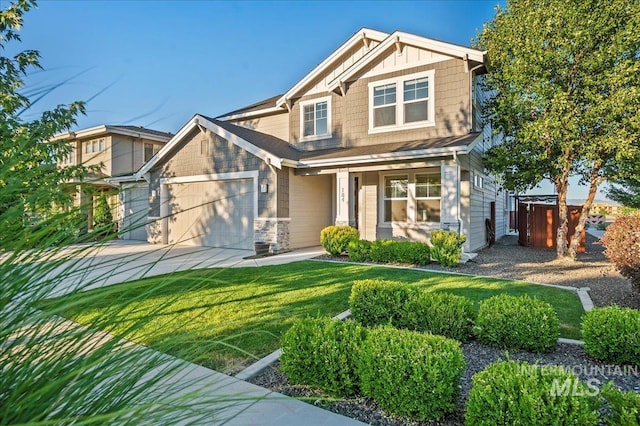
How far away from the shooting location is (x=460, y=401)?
2.94m

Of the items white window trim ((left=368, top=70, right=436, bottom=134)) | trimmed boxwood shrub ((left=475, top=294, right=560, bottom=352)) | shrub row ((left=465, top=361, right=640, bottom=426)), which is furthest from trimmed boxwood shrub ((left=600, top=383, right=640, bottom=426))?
white window trim ((left=368, top=70, right=436, bottom=134))

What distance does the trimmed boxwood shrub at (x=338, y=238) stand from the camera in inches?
425

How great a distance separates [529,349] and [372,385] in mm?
2136

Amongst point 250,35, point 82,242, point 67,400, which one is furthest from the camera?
point 250,35

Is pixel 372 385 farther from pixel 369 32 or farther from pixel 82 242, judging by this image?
pixel 369 32

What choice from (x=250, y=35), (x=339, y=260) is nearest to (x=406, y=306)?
(x=339, y=260)

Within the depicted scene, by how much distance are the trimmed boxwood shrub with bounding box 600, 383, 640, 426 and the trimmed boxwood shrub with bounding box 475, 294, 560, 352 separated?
62.1 inches

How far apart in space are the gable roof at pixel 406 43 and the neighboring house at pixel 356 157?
0.03m

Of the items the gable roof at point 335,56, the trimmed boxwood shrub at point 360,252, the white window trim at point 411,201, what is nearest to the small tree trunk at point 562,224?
the white window trim at point 411,201

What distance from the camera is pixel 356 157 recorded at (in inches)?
435

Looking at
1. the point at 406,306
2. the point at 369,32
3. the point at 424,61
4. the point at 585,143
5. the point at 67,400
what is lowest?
the point at 406,306

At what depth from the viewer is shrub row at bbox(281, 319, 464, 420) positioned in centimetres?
264

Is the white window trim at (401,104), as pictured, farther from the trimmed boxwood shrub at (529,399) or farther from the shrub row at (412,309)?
the trimmed boxwood shrub at (529,399)

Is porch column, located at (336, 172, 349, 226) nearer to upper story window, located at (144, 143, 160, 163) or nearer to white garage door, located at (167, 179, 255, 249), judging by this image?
white garage door, located at (167, 179, 255, 249)
